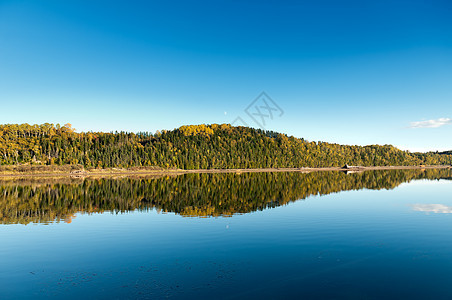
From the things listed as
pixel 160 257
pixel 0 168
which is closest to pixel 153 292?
pixel 160 257

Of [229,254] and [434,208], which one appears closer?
[229,254]

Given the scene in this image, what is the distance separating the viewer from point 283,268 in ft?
63.0

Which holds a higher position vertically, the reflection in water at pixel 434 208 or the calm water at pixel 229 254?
the reflection in water at pixel 434 208

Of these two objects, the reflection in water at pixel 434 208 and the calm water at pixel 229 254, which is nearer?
the calm water at pixel 229 254

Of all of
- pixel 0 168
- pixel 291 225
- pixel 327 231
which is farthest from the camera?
pixel 0 168

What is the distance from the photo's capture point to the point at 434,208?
43.5 m

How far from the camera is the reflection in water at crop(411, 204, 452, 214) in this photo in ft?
134

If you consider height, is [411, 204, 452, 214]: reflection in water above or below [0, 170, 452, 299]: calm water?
above

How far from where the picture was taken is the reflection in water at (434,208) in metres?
40.9

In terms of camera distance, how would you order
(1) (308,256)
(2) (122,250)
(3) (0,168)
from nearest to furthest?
(1) (308,256) < (2) (122,250) < (3) (0,168)

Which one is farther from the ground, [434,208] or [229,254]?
[434,208]

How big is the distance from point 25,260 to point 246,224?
2014 centimetres

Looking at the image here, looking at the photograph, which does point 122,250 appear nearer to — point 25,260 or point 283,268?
point 25,260

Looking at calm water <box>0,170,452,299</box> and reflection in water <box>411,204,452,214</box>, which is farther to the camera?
reflection in water <box>411,204,452,214</box>
